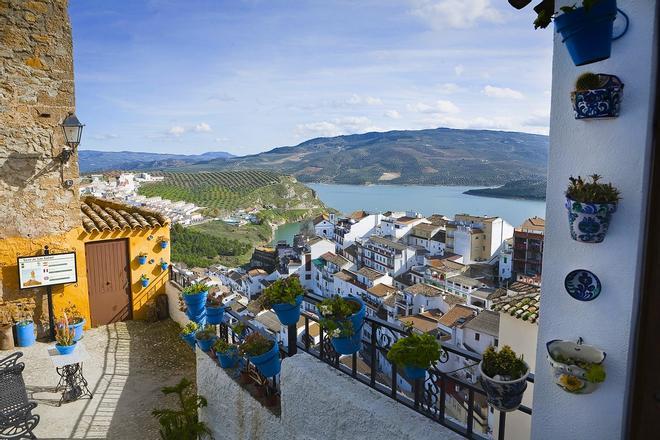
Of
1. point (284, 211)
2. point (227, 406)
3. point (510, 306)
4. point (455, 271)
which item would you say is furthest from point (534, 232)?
point (284, 211)

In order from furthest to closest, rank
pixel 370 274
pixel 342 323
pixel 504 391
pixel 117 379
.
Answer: pixel 370 274 → pixel 117 379 → pixel 342 323 → pixel 504 391

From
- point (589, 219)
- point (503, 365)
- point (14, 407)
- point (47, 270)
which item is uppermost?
point (589, 219)

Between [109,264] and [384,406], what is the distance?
24.0ft

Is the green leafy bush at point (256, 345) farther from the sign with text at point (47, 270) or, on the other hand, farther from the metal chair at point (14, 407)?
the sign with text at point (47, 270)

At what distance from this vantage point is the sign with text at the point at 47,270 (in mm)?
7473

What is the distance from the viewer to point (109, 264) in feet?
27.9

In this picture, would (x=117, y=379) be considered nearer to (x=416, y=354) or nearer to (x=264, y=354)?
(x=264, y=354)

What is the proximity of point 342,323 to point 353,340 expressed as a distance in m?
0.15

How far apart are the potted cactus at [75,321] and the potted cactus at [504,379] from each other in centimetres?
675

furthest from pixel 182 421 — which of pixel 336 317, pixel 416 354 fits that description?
pixel 416 354

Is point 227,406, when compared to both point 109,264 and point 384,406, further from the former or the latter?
point 109,264

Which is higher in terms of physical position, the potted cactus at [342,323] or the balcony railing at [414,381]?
the potted cactus at [342,323]

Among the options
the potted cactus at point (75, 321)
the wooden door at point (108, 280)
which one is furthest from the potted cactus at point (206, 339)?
the wooden door at point (108, 280)

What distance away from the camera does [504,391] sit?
214 cm
